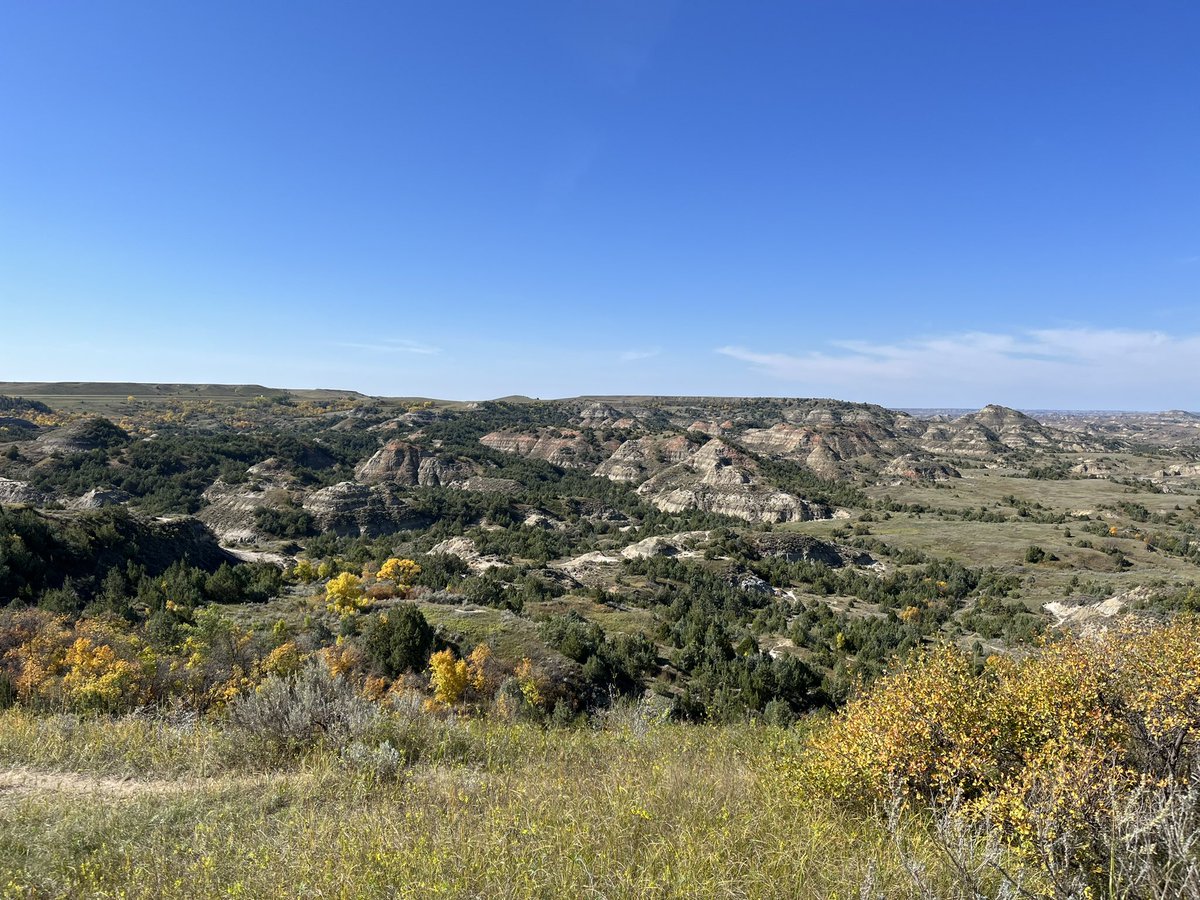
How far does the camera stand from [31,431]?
116 m

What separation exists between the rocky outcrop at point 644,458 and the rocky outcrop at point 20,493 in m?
85.7

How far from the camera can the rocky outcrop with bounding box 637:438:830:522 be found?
8869 cm

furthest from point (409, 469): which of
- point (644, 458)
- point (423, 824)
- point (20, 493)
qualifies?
point (423, 824)

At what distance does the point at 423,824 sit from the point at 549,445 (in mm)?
132403

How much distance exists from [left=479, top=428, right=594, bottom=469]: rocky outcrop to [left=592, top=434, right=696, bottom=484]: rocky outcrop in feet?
22.7

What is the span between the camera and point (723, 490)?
96.8 meters

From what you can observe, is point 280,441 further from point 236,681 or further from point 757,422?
point 757,422

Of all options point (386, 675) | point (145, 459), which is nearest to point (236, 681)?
point (386, 675)

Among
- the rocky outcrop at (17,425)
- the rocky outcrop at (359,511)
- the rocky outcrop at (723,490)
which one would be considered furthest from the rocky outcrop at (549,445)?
the rocky outcrop at (17,425)

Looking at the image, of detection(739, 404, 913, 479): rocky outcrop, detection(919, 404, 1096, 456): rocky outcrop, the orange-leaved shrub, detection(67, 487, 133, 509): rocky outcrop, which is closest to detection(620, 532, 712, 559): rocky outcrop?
the orange-leaved shrub

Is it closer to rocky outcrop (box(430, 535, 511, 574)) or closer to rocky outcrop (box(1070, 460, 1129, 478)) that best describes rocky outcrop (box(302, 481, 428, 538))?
rocky outcrop (box(430, 535, 511, 574))

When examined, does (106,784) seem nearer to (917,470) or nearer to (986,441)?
(917,470)

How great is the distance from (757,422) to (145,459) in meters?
167

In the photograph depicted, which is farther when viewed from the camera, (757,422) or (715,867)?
(757,422)
